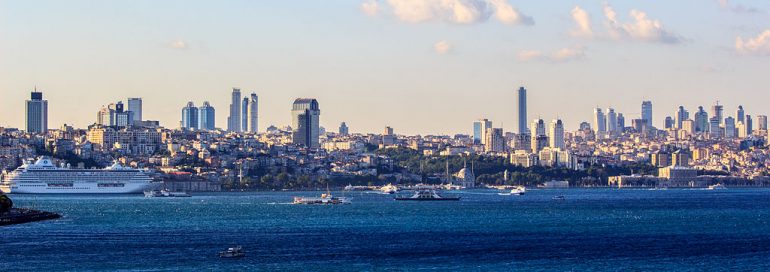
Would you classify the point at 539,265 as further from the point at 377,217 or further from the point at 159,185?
the point at 159,185

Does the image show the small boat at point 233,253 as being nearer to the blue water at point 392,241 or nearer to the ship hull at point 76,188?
the blue water at point 392,241

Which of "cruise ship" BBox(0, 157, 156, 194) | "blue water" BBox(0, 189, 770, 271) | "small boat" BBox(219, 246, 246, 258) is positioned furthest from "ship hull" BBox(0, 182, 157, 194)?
"small boat" BBox(219, 246, 246, 258)

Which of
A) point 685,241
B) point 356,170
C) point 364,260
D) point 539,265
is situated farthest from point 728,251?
point 356,170

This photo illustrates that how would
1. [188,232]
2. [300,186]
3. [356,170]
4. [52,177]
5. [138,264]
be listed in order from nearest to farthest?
[138,264] → [188,232] → [52,177] → [300,186] → [356,170]

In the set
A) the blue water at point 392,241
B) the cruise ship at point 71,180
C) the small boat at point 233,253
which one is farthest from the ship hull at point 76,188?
the small boat at point 233,253

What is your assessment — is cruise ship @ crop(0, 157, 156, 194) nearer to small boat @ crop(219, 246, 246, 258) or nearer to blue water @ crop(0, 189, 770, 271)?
blue water @ crop(0, 189, 770, 271)

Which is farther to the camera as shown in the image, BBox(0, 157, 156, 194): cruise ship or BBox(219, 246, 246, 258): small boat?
BBox(0, 157, 156, 194): cruise ship
